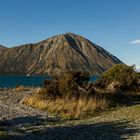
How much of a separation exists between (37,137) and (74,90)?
16.9 m

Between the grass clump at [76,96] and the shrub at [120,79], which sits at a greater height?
the shrub at [120,79]

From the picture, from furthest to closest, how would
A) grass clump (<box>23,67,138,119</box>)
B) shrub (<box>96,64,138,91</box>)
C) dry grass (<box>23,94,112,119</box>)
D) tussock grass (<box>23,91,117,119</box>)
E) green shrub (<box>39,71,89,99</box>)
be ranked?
shrub (<box>96,64,138,91</box>)
green shrub (<box>39,71,89,99</box>)
grass clump (<box>23,67,138,119</box>)
tussock grass (<box>23,91,117,119</box>)
dry grass (<box>23,94,112,119</box>)

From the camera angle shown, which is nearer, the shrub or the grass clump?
the grass clump

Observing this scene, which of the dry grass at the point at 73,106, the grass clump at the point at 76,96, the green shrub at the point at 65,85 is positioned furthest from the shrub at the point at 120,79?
the dry grass at the point at 73,106

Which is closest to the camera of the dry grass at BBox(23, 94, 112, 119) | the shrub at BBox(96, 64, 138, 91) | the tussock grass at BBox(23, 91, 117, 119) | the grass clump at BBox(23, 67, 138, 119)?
the dry grass at BBox(23, 94, 112, 119)

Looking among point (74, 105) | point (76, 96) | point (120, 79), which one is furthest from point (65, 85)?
point (120, 79)

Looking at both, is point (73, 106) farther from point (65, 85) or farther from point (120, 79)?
point (120, 79)

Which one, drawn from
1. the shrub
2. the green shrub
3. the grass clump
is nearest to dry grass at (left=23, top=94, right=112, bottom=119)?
the grass clump

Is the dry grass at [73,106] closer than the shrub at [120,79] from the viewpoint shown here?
Yes

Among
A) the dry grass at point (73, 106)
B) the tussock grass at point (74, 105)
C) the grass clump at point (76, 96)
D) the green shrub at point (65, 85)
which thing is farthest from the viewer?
the green shrub at point (65, 85)

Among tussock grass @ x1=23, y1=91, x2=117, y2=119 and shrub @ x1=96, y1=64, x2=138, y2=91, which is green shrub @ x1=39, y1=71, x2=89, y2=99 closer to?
tussock grass @ x1=23, y1=91, x2=117, y2=119

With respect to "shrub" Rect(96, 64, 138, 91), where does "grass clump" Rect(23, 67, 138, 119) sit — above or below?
below

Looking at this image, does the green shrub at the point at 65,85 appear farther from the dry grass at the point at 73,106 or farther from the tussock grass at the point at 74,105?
the dry grass at the point at 73,106

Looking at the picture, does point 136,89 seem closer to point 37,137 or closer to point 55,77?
point 55,77
